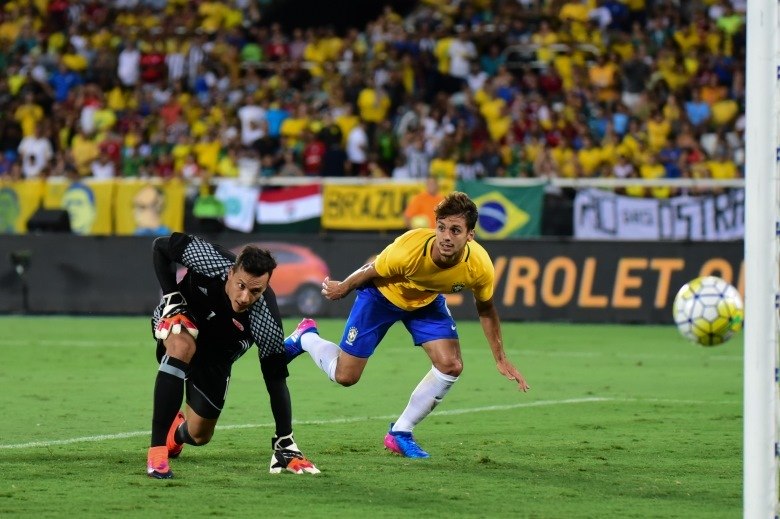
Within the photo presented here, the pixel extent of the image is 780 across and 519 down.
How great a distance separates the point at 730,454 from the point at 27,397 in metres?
6.50

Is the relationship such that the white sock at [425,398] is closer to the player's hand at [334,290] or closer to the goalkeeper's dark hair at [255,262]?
the player's hand at [334,290]

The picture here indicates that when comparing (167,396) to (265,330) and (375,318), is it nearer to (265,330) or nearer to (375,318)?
(265,330)

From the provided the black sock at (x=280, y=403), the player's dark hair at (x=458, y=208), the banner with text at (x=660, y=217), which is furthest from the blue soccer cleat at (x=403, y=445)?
the banner with text at (x=660, y=217)

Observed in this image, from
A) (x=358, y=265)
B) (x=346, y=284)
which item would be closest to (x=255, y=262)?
(x=346, y=284)

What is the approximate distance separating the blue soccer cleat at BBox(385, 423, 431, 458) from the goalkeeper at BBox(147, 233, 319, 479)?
1024 millimetres

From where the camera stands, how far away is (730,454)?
10.0 m

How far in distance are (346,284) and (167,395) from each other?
5.28 ft

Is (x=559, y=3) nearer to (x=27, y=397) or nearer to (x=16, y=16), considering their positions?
(x=16, y=16)

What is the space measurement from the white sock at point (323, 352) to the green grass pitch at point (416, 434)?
54 cm

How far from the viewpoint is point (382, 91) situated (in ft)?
88.2

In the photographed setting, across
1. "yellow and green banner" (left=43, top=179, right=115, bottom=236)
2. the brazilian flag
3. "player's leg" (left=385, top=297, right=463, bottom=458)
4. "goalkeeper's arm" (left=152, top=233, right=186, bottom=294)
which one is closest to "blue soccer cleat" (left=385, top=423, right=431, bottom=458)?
"player's leg" (left=385, top=297, right=463, bottom=458)

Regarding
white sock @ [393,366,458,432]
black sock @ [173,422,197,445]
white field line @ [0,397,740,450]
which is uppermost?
white sock @ [393,366,458,432]

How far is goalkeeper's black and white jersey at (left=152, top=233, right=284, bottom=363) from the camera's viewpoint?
885 centimetres

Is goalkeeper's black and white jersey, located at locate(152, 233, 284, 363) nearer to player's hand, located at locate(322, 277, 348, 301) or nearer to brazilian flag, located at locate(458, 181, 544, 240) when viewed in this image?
player's hand, located at locate(322, 277, 348, 301)
